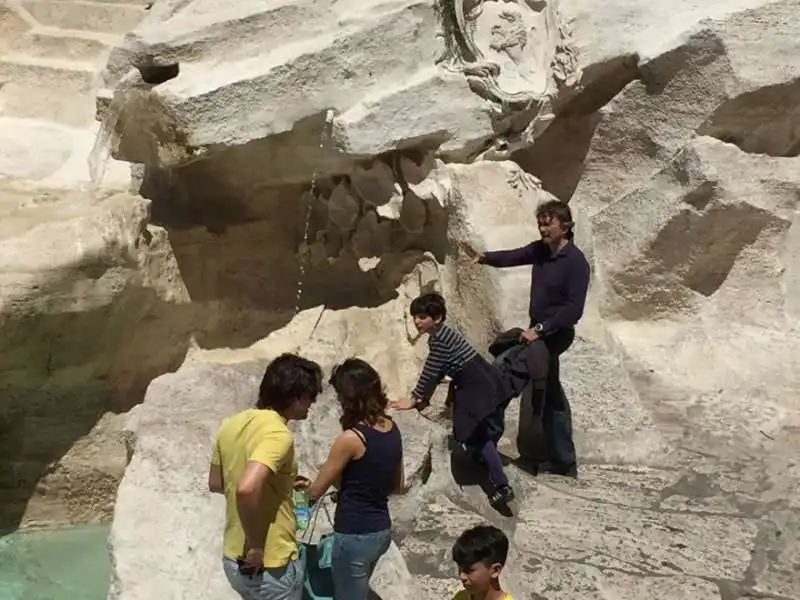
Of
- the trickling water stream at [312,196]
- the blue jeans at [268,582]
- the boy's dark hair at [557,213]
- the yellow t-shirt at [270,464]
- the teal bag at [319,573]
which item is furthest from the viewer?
the trickling water stream at [312,196]

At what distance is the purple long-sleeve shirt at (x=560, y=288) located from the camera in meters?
4.23

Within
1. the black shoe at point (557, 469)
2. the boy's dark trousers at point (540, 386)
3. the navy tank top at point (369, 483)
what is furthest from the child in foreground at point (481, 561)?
the black shoe at point (557, 469)

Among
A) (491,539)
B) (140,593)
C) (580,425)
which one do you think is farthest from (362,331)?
(491,539)

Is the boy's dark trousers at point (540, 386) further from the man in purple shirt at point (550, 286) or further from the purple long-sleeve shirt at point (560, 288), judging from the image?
the purple long-sleeve shirt at point (560, 288)

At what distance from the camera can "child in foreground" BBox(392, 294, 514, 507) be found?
3996 mm

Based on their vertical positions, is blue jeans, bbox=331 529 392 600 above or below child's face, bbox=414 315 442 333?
below

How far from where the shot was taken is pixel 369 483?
116 inches

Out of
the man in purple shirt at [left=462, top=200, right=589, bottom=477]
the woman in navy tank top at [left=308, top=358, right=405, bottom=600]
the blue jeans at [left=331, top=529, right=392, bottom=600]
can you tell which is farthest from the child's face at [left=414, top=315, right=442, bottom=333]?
the blue jeans at [left=331, top=529, right=392, bottom=600]

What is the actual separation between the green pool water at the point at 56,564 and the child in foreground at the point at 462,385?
173 centimetres

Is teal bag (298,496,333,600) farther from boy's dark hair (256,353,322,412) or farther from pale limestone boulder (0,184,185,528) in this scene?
pale limestone boulder (0,184,185,528)

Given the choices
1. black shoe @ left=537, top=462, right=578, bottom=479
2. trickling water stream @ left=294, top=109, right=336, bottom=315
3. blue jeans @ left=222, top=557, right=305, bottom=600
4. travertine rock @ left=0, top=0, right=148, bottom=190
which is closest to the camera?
blue jeans @ left=222, top=557, right=305, bottom=600

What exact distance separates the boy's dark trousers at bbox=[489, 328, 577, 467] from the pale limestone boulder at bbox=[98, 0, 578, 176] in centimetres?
131

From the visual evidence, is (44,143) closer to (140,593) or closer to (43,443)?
(43,443)

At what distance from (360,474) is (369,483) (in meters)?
0.04
